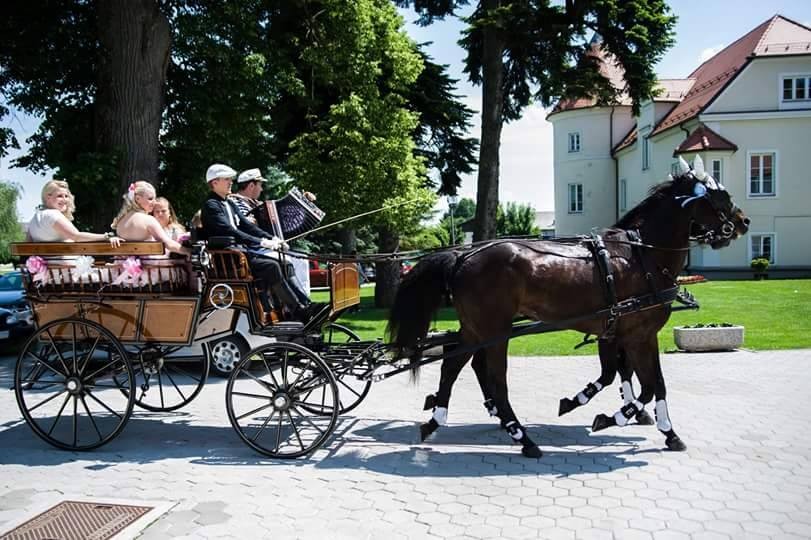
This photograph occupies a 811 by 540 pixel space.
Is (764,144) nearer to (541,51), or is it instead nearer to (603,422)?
(541,51)

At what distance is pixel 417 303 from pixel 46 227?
3.74 meters

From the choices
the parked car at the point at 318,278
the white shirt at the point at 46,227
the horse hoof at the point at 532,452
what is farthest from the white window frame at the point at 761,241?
the white shirt at the point at 46,227

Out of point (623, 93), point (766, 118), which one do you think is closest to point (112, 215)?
point (623, 93)

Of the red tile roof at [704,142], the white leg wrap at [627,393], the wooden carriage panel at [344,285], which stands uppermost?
the red tile roof at [704,142]

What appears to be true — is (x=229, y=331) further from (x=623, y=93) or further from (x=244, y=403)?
(x=623, y=93)

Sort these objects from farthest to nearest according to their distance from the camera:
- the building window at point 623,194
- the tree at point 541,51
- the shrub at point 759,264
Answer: the building window at point 623,194, the shrub at point 759,264, the tree at point 541,51

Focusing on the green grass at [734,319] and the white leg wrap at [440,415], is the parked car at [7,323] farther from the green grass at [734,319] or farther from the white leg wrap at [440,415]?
the white leg wrap at [440,415]

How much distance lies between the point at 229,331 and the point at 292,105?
12620 millimetres

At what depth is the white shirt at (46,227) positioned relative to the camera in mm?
6582

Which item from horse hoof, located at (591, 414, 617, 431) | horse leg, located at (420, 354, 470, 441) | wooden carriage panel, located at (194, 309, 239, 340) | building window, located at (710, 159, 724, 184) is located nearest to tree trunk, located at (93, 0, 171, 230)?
wooden carriage panel, located at (194, 309, 239, 340)

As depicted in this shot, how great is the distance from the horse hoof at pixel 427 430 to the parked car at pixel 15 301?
8378 mm

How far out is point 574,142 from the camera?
4322 cm

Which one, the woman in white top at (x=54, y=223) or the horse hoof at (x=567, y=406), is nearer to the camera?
the woman in white top at (x=54, y=223)

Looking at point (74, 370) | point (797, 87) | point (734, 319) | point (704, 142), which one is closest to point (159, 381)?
point (74, 370)
